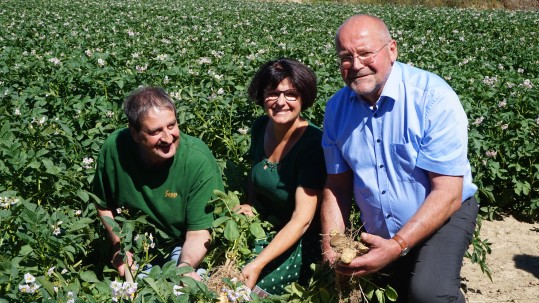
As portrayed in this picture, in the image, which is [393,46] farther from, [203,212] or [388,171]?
[203,212]

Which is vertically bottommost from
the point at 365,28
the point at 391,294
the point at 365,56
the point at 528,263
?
the point at 528,263

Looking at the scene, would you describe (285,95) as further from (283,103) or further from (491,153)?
(491,153)

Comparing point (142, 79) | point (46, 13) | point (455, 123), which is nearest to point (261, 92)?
point (455, 123)

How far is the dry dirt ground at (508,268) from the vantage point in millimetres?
3646

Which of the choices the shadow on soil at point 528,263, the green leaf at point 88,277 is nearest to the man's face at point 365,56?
the green leaf at point 88,277

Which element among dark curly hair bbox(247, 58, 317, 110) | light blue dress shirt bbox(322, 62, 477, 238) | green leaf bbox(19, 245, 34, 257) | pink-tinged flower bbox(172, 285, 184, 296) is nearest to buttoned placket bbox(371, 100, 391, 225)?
light blue dress shirt bbox(322, 62, 477, 238)

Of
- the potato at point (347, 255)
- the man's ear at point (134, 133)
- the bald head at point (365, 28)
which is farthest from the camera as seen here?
the man's ear at point (134, 133)

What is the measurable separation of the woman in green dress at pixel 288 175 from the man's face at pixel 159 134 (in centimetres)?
46

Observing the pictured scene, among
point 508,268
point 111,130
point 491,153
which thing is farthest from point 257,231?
point 491,153

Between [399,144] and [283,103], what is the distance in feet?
2.09

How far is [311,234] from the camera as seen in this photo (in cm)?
311

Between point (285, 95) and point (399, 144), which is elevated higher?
point (285, 95)

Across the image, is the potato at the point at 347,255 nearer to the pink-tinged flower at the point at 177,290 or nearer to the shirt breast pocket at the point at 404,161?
the shirt breast pocket at the point at 404,161

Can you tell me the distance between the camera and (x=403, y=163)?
2609 millimetres
